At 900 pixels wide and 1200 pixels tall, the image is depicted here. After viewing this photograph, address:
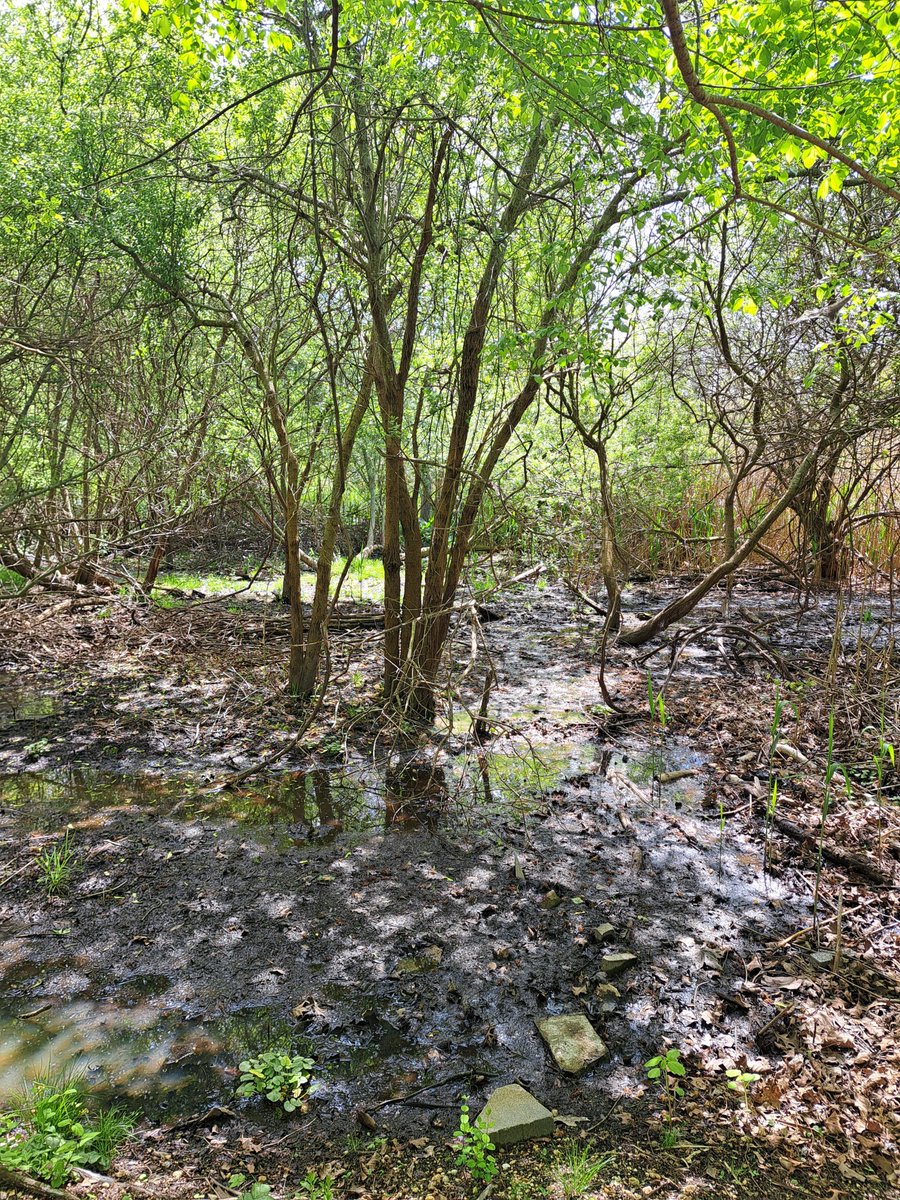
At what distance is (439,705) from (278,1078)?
3.77m

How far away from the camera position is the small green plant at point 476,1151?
90.7 inches

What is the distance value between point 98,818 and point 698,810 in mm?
3631

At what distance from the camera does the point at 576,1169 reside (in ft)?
7.48

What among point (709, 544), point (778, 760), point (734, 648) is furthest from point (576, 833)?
point (709, 544)

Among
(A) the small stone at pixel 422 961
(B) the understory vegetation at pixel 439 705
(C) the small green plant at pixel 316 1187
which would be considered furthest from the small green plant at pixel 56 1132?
(A) the small stone at pixel 422 961

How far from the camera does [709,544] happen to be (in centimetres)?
1208

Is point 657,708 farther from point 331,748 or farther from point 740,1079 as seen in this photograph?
point 740,1079

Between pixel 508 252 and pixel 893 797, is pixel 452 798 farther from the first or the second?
pixel 508 252

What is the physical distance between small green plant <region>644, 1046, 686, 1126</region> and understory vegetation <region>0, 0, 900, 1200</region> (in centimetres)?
3


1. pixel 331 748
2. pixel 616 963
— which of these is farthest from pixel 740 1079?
pixel 331 748

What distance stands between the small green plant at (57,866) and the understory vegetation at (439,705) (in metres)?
0.03

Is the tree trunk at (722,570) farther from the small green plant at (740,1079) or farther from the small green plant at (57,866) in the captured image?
the small green plant at (57,866)

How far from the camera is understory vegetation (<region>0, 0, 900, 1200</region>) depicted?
2592 mm

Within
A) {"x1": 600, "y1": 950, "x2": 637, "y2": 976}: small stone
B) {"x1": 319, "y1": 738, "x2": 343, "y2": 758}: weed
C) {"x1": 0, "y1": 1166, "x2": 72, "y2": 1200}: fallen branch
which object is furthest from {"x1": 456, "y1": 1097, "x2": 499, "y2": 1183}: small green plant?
{"x1": 319, "y1": 738, "x2": 343, "y2": 758}: weed
